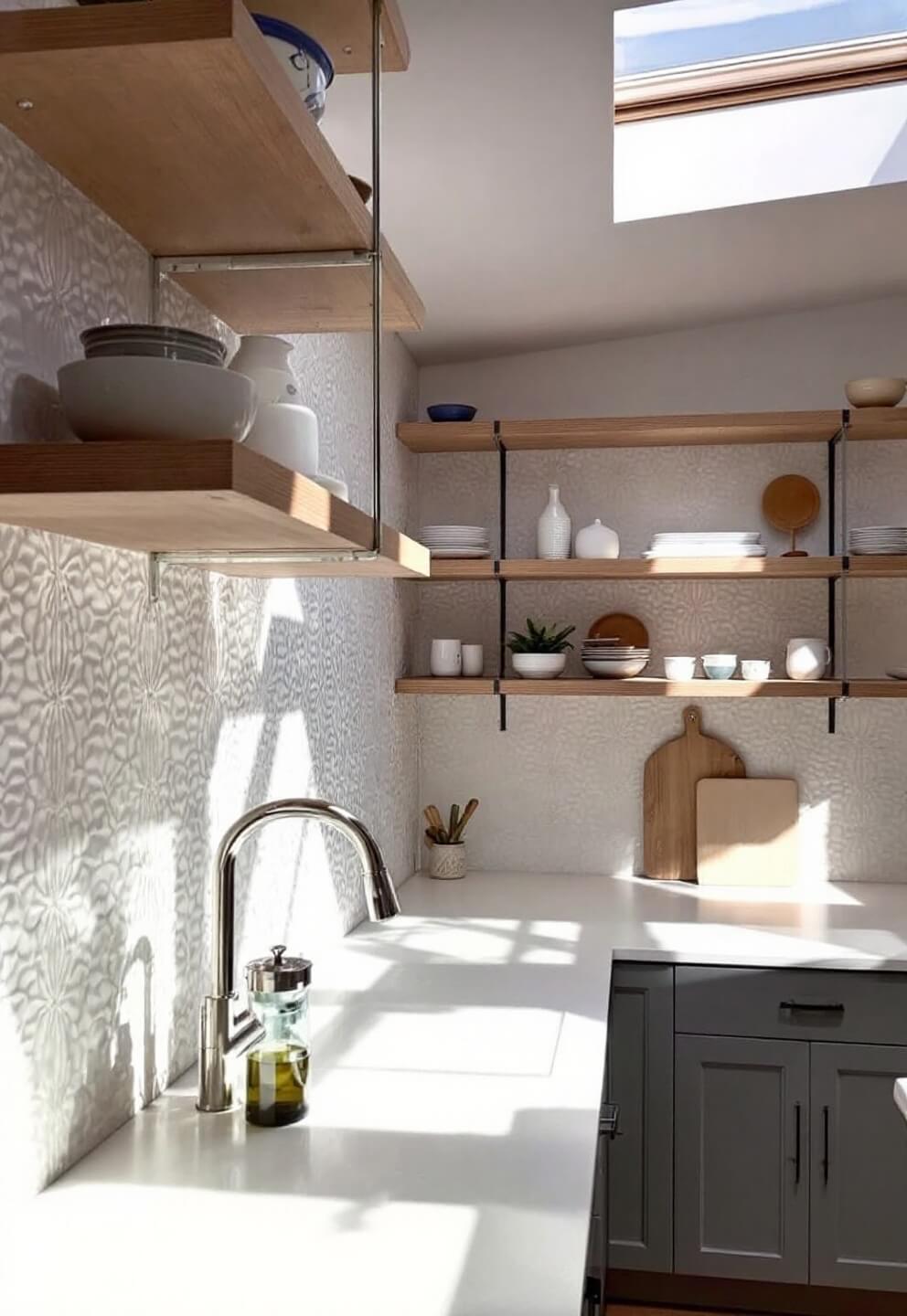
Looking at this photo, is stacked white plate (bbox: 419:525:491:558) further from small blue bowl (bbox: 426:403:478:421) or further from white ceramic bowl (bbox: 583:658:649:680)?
white ceramic bowl (bbox: 583:658:649:680)

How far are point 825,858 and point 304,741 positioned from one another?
1713 mm

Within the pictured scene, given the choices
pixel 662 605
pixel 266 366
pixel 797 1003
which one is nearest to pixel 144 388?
pixel 266 366

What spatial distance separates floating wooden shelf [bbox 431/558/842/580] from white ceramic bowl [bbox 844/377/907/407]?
418 mm

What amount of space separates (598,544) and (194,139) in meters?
2.20

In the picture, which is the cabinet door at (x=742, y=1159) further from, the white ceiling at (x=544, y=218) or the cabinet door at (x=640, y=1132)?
the white ceiling at (x=544, y=218)

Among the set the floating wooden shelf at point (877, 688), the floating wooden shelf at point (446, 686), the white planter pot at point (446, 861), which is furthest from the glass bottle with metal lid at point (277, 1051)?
the floating wooden shelf at point (877, 688)

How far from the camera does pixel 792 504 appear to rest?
11.1 feet

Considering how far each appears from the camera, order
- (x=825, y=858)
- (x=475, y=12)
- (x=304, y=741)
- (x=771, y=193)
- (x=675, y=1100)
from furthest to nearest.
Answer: (x=825, y=858) → (x=675, y=1100) → (x=771, y=193) → (x=304, y=741) → (x=475, y=12)

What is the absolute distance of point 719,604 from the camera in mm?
3441

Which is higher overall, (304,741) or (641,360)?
(641,360)

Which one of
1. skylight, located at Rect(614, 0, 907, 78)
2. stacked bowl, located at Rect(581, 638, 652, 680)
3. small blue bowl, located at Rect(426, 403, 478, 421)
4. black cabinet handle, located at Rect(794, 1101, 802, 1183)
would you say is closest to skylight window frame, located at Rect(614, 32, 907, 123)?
skylight, located at Rect(614, 0, 907, 78)

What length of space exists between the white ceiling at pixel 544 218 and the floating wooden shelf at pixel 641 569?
2.08ft

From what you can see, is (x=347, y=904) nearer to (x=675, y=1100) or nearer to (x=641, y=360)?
(x=675, y=1100)

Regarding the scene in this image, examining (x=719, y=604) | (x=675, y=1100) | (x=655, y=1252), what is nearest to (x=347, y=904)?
(x=675, y=1100)
